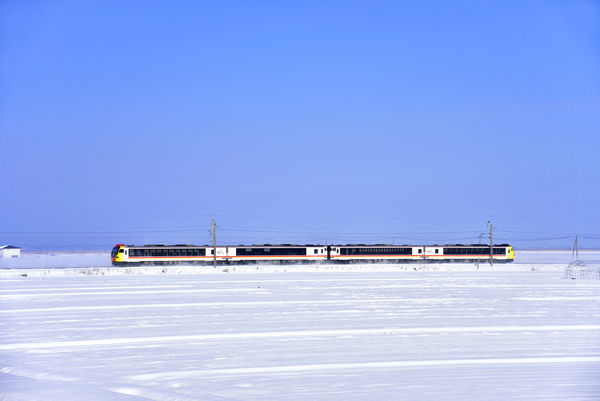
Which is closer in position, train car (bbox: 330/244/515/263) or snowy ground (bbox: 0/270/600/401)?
snowy ground (bbox: 0/270/600/401)

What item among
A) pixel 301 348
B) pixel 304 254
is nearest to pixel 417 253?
pixel 304 254

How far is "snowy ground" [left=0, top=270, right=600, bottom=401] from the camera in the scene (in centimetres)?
1163

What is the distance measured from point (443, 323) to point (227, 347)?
8.98 metres

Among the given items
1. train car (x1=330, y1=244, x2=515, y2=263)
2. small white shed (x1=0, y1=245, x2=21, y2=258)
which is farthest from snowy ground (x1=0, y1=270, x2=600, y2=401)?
small white shed (x1=0, y1=245, x2=21, y2=258)

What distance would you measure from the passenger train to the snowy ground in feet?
164

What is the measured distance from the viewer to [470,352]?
15.3m

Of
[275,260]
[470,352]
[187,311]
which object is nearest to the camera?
[470,352]

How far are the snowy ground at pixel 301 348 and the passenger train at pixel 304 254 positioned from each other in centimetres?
4998

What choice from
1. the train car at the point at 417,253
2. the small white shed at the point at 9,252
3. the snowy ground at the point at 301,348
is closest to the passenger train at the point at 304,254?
the train car at the point at 417,253

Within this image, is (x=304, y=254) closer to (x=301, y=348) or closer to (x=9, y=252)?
(x=301, y=348)

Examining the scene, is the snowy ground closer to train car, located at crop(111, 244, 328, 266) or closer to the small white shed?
train car, located at crop(111, 244, 328, 266)

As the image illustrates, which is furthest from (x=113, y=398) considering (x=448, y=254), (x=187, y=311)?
(x=448, y=254)

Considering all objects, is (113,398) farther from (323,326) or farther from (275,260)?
(275,260)

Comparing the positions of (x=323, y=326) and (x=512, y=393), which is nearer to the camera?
(x=512, y=393)
